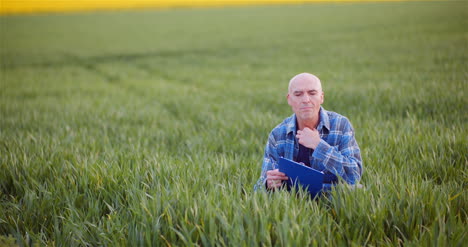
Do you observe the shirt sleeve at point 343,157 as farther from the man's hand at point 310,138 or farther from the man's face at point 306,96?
the man's face at point 306,96

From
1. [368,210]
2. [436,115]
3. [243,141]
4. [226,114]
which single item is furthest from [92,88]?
[368,210]

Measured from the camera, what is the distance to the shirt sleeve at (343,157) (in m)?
2.38

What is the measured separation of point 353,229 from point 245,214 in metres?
→ 0.70

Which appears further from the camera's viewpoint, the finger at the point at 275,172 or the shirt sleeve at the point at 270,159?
the shirt sleeve at the point at 270,159

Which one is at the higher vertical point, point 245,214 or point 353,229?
point 245,214

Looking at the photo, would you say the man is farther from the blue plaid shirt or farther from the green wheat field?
the green wheat field

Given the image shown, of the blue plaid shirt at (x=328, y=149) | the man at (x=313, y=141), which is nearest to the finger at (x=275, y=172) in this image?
the man at (x=313, y=141)

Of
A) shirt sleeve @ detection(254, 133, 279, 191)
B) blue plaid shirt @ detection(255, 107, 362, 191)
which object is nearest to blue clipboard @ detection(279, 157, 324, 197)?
blue plaid shirt @ detection(255, 107, 362, 191)

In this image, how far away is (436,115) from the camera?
4.97m

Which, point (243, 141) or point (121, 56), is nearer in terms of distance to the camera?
point (243, 141)

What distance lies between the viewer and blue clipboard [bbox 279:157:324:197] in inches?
90.3

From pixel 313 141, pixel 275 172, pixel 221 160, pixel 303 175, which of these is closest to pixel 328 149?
pixel 313 141

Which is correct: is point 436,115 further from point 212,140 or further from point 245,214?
point 245,214

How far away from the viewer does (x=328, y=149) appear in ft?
7.80
